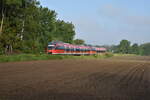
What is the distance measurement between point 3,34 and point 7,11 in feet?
22.5

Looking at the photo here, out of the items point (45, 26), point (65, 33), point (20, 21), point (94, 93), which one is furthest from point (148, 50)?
point (94, 93)

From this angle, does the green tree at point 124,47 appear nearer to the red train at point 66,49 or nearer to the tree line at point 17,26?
the red train at point 66,49

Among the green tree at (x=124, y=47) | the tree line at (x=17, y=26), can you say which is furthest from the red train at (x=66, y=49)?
the green tree at (x=124, y=47)

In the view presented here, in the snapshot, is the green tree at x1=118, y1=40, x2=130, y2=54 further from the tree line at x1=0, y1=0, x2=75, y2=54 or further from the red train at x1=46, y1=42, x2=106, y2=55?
the tree line at x1=0, y1=0, x2=75, y2=54

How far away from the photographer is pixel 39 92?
29.8 feet

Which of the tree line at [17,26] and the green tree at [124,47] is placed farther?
the green tree at [124,47]

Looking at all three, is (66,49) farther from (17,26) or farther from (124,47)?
(124,47)

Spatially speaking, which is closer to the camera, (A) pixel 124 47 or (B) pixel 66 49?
(B) pixel 66 49

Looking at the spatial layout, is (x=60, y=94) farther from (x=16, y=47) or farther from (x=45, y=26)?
(x=45, y=26)

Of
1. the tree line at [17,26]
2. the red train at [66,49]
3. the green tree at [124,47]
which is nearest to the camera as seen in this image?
the tree line at [17,26]

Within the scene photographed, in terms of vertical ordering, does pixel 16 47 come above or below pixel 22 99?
above

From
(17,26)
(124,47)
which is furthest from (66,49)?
(124,47)

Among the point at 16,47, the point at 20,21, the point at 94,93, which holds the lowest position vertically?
the point at 94,93

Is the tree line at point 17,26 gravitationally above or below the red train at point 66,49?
above
